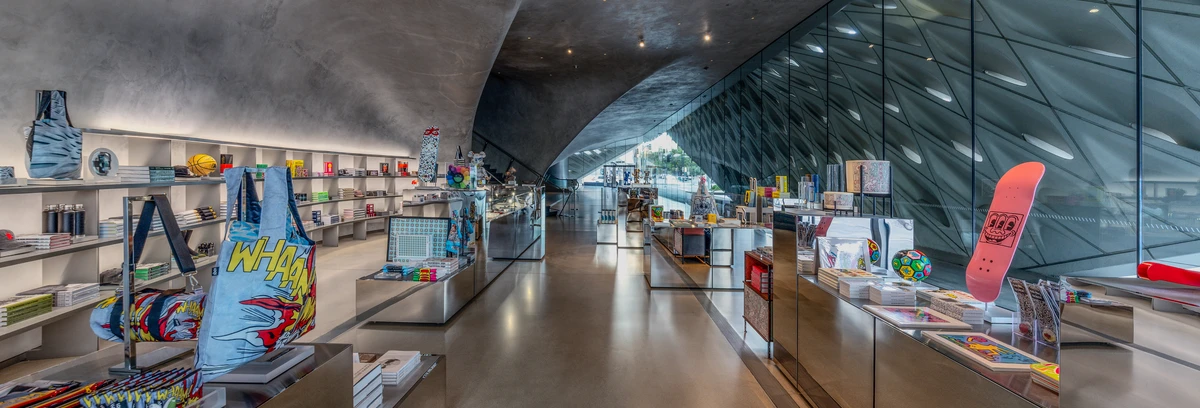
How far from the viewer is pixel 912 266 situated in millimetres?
2762

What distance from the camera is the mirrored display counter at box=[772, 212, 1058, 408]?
1.77 m

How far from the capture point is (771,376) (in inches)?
140

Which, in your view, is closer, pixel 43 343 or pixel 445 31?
pixel 43 343

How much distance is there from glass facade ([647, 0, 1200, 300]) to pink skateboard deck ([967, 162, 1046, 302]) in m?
1.87

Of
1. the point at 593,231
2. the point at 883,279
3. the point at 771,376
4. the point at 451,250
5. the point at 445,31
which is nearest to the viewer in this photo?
the point at 883,279

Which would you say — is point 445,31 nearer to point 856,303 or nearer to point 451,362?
point 451,362

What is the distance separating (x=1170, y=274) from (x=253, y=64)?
29.3ft

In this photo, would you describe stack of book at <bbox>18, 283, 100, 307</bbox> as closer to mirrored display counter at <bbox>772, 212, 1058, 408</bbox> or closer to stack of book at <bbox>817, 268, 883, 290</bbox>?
mirrored display counter at <bbox>772, 212, 1058, 408</bbox>

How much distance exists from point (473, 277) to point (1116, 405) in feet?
17.8

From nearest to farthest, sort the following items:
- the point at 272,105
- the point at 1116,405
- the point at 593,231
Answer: the point at 1116,405 → the point at 272,105 → the point at 593,231

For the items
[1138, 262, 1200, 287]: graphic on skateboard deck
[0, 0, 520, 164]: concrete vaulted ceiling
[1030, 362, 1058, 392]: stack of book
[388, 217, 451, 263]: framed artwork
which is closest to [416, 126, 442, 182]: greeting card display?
[388, 217, 451, 263]: framed artwork

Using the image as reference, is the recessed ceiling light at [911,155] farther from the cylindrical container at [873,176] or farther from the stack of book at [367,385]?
the stack of book at [367,385]

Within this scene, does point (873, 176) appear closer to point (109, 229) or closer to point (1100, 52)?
point (1100, 52)

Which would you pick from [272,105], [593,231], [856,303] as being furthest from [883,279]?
[593,231]
